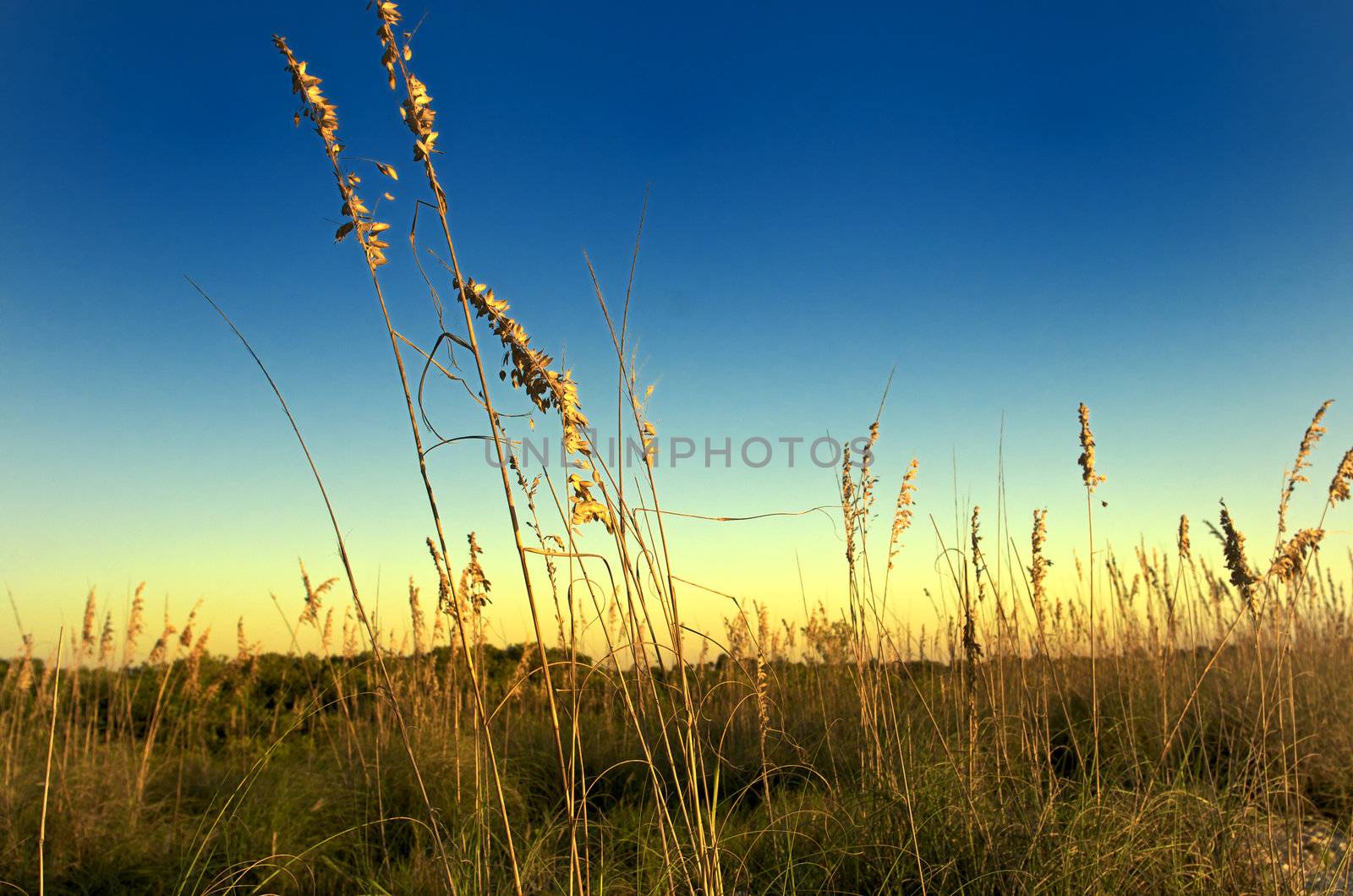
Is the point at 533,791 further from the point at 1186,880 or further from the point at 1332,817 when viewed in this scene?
the point at 1332,817

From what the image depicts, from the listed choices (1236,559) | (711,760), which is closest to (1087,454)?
(1236,559)

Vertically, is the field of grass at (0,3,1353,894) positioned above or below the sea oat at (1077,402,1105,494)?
below

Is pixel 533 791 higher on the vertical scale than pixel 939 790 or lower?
lower

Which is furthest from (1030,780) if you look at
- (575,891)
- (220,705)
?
(220,705)

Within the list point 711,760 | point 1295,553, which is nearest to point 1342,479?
point 1295,553

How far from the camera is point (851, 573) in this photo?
3.02 m

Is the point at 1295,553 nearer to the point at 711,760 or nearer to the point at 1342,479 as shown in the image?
the point at 1342,479

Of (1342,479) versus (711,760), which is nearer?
(1342,479)

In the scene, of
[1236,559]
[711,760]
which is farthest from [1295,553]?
[711,760]

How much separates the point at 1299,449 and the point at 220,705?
7945 mm

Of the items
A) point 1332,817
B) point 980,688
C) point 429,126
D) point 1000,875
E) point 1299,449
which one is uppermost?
point 429,126

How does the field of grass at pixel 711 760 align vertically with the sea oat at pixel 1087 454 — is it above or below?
below

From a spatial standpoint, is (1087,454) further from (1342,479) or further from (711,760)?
(711,760)

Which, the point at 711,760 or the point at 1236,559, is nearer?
the point at 1236,559
